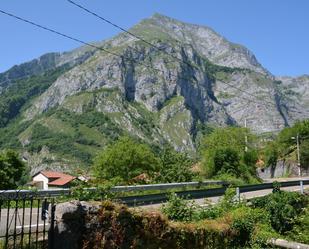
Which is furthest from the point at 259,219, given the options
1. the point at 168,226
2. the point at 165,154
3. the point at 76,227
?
the point at 165,154

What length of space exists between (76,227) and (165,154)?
3319 cm

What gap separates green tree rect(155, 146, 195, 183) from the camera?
36.8m

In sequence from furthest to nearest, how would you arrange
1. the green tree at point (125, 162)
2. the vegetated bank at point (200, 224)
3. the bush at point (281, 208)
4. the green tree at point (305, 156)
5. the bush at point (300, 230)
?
1. the green tree at point (305, 156)
2. the green tree at point (125, 162)
3. the bush at point (281, 208)
4. the bush at point (300, 230)
5. the vegetated bank at point (200, 224)

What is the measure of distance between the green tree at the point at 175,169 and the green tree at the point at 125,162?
1.94 meters

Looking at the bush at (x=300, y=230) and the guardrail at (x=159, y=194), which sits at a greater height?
the guardrail at (x=159, y=194)

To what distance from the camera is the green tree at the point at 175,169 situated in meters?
36.8

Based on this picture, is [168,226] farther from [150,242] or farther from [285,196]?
[285,196]

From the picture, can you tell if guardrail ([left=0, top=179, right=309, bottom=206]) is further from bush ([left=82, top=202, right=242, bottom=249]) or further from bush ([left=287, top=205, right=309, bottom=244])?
bush ([left=287, top=205, right=309, bottom=244])

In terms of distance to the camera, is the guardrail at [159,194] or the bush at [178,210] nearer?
the bush at [178,210]

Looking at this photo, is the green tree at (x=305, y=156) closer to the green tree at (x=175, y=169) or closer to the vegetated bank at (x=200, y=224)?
the green tree at (x=175, y=169)

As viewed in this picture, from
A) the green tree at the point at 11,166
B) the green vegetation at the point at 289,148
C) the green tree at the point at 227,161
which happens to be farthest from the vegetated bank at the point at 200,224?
the green vegetation at the point at 289,148

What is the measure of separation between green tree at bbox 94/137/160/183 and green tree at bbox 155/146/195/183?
76.5 inches

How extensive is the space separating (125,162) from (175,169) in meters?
6.33

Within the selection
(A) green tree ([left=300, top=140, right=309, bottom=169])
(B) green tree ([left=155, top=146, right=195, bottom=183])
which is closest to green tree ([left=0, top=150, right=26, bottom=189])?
(B) green tree ([left=155, top=146, right=195, bottom=183])
